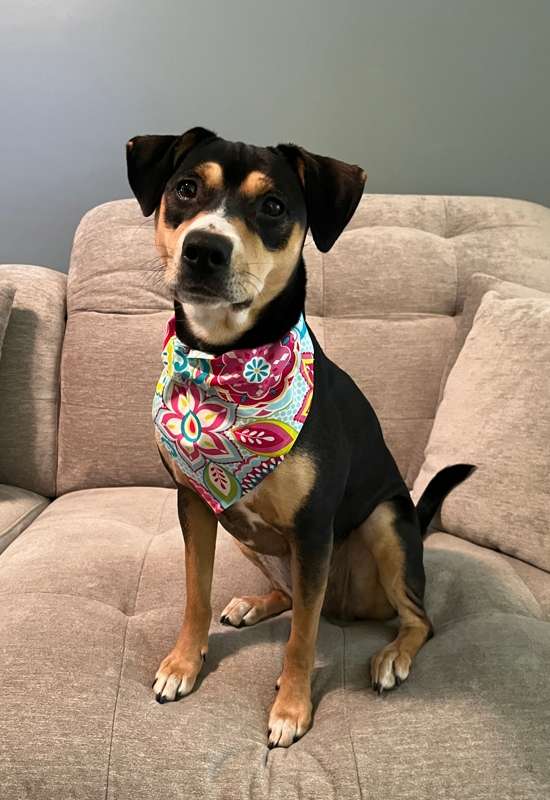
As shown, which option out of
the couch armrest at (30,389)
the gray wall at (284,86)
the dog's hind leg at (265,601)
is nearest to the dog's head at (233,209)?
the dog's hind leg at (265,601)

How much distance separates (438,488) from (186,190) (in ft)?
3.04

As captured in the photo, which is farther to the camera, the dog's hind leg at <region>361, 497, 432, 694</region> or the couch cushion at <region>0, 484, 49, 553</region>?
the couch cushion at <region>0, 484, 49, 553</region>

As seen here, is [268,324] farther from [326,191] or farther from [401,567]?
[401,567]

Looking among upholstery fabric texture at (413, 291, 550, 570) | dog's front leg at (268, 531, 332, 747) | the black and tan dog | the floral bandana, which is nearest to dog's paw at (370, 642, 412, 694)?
the black and tan dog

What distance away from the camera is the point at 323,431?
1.14 m

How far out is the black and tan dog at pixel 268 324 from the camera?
1016mm

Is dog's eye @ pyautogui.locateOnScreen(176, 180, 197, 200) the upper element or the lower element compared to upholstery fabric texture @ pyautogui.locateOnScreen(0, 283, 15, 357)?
upper

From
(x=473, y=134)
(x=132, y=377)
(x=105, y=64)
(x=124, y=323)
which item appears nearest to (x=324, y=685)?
(x=132, y=377)

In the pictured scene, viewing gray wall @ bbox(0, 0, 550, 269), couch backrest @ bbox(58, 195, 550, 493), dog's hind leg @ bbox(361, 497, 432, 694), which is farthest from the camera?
gray wall @ bbox(0, 0, 550, 269)

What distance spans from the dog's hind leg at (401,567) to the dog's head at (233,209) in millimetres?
552

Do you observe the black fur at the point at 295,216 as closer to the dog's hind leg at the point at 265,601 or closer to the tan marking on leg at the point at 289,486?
the tan marking on leg at the point at 289,486

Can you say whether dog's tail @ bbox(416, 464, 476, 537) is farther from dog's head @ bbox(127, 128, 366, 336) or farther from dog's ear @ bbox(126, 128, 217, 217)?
dog's ear @ bbox(126, 128, 217, 217)

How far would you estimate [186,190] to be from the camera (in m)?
1.10

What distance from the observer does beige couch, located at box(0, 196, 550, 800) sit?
2.89 ft
